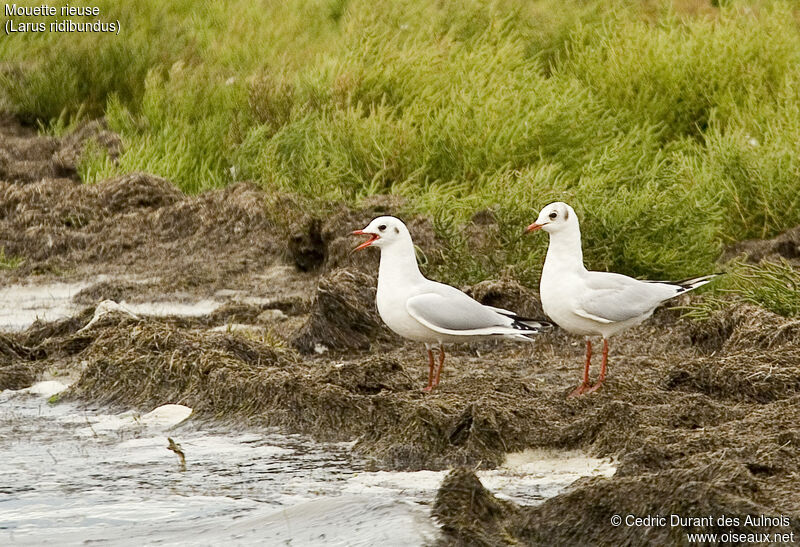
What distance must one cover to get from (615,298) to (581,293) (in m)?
0.19

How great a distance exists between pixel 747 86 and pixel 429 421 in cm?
744

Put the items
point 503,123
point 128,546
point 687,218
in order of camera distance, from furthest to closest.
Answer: point 503,123 < point 687,218 < point 128,546

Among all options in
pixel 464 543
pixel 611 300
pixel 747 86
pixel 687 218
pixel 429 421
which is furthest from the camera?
pixel 747 86

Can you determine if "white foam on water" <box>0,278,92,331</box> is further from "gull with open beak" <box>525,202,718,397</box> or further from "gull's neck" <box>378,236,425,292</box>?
"gull with open beak" <box>525,202,718,397</box>

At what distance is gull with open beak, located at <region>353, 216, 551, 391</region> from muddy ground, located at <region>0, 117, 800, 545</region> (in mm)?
269

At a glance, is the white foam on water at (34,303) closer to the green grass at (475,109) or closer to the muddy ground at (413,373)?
the muddy ground at (413,373)

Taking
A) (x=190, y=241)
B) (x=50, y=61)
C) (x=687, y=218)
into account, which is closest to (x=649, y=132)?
(x=687, y=218)

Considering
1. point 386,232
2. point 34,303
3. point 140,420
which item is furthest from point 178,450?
point 34,303

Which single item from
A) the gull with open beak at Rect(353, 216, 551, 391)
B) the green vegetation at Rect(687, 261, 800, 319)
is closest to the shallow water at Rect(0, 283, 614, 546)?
the gull with open beak at Rect(353, 216, 551, 391)

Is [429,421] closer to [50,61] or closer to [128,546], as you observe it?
[128,546]

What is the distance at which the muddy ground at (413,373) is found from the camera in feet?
15.4

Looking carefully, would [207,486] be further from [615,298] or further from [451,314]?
[615,298]

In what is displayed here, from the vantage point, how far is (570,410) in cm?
646

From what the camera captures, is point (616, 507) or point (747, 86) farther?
point (747, 86)
